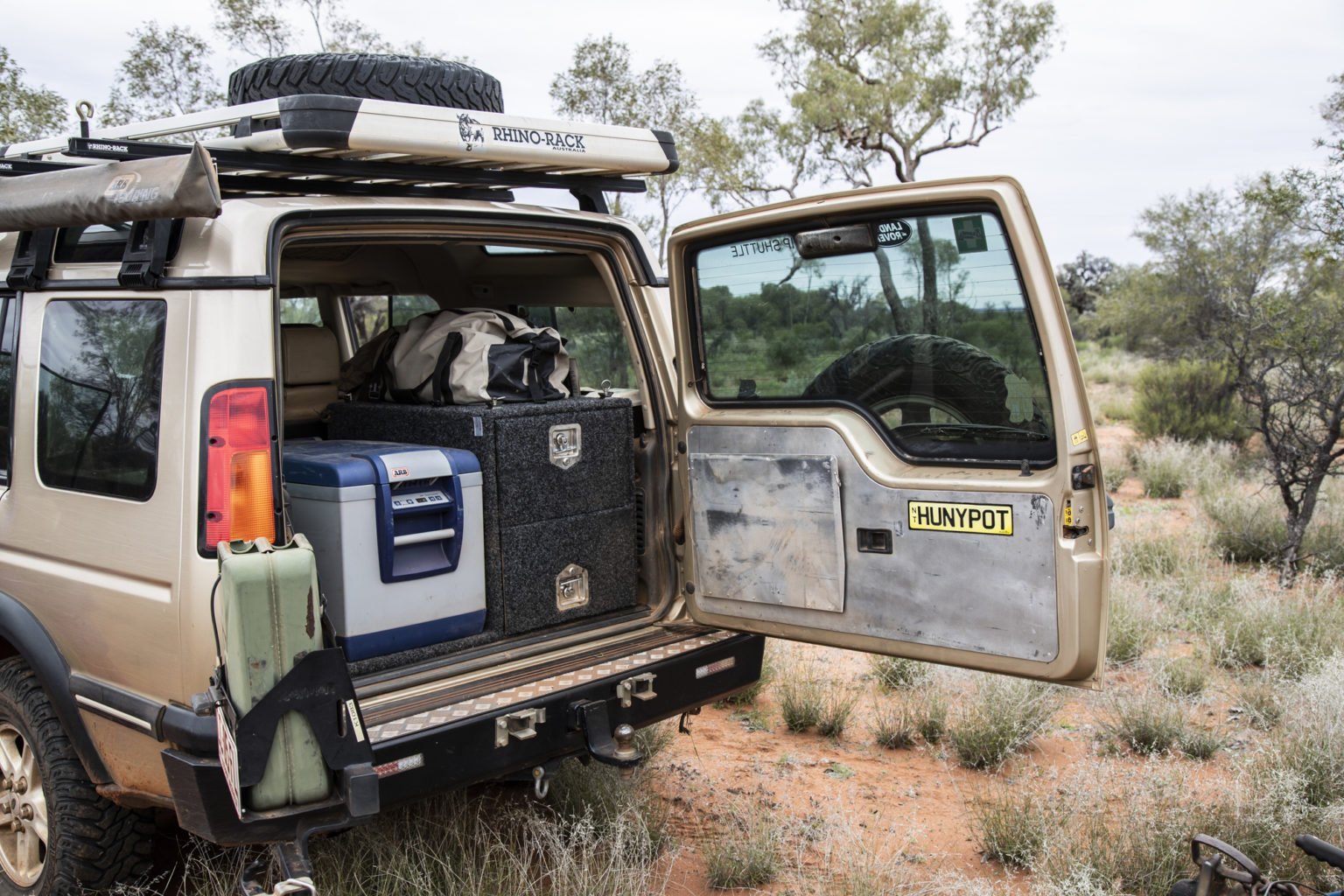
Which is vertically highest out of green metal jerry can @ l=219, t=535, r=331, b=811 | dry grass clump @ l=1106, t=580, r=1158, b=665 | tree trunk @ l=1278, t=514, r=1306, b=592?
green metal jerry can @ l=219, t=535, r=331, b=811

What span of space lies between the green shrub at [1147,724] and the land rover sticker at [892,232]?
2682 mm

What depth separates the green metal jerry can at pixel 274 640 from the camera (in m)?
2.60

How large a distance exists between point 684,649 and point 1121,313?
20177 mm

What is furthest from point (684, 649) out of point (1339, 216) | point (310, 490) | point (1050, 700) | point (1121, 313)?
point (1121, 313)

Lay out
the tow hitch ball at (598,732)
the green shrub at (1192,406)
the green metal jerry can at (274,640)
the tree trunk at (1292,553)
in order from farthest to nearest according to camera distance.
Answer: the green shrub at (1192,406)
the tree trunk at (1292,553)
the tow hitch ball at (598,732)
the green metal jerry can at (274,640)

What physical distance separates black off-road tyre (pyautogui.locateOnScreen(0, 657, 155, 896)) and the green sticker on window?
9.10 ft

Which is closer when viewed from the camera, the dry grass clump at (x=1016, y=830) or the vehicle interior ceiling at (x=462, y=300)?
the dry grass clump at (x=1016, y=830)

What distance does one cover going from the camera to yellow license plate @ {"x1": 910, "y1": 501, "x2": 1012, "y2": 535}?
3.11 metres

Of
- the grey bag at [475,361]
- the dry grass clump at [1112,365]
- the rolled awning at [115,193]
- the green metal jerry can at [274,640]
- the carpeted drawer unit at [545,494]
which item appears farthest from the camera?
the dry grass clump at [1112,365]

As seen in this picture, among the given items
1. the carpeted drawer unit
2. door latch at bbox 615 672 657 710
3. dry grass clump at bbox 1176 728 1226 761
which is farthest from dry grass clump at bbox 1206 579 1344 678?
door latch at bbox 615 672 657 710

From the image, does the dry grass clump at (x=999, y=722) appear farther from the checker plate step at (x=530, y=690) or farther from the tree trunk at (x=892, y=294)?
the tree trunk at (x=892, y=294)

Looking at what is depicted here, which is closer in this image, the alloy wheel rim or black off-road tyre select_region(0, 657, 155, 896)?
black off-road tyre select_region(0, 657, 155, 896)

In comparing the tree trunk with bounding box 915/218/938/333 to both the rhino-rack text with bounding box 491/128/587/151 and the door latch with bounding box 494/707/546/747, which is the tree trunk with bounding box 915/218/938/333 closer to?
the rhino-rack text with bounding box 491/128/587/151

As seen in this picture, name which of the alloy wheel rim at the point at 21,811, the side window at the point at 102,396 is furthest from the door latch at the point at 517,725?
the alloy wheel rim at the point at 21,811
